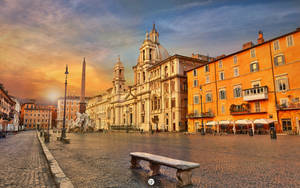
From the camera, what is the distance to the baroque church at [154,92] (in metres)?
48.3

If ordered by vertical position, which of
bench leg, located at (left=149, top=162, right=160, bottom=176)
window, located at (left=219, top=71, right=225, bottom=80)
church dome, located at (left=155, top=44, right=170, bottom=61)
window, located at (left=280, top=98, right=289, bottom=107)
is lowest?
bench leg, located at (left=149, top=162, right=160, bottom=176)

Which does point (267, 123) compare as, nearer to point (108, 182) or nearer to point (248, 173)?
point (248, 173)

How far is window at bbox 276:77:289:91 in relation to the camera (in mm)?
28259

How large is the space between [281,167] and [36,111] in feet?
429

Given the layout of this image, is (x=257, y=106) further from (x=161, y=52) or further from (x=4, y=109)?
(x=4, y=109)

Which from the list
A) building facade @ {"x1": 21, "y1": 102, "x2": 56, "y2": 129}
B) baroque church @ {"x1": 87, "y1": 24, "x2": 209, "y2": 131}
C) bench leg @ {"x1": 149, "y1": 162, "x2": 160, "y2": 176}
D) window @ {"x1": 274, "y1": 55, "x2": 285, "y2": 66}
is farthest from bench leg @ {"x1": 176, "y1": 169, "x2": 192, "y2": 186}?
building facade @ {"x1": 21, "y1": 102, "x2": 56, "y2": 129}

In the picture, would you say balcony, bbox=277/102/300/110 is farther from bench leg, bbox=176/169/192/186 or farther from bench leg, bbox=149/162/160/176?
bench leg, bbox=176/169/192/186

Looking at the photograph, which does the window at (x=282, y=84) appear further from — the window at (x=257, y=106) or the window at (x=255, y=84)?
the window at (x=257, y=106)

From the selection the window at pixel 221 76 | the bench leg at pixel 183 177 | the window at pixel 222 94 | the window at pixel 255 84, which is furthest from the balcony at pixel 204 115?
the bench leg at pixel 183 177

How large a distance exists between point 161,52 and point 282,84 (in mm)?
46712

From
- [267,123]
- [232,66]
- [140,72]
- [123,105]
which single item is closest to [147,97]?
[140,72]

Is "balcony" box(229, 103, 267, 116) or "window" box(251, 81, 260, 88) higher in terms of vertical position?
"window" box(251, 81, 260, 88)

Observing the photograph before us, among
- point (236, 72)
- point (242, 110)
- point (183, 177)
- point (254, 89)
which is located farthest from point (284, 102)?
point (183, 177)

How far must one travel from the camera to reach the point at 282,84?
2872cm
